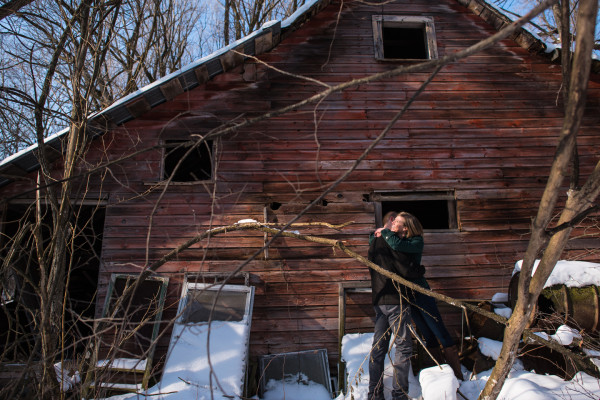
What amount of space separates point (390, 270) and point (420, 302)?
49cm

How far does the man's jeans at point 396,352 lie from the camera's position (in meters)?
3.87

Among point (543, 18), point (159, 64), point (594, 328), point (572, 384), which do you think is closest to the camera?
point (572, 384)

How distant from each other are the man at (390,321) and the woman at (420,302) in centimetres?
10

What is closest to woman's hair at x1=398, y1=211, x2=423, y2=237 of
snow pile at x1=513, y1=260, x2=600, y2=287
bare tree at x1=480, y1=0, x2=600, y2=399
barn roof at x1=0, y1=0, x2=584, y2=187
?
snow pile at x1=513, y1=260, x2=600, y2=287

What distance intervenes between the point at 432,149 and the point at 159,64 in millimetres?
10167

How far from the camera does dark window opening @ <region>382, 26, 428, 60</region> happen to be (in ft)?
23.3

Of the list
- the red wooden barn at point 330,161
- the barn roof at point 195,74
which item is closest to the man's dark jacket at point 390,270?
the red wooden barn at point 330,161

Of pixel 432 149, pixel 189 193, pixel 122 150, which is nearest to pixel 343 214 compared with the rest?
pixel 432 149

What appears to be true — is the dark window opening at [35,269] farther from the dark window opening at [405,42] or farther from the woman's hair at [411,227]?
the dark window opening at [405,42]

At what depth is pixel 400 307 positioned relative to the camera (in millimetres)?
3986

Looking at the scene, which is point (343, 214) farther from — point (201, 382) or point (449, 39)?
point (449, 39)

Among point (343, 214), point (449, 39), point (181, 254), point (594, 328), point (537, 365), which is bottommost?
point (537, 365)

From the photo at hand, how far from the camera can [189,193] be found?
578 centimetres

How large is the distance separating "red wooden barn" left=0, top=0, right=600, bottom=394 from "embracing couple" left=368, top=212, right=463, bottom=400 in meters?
1.26
